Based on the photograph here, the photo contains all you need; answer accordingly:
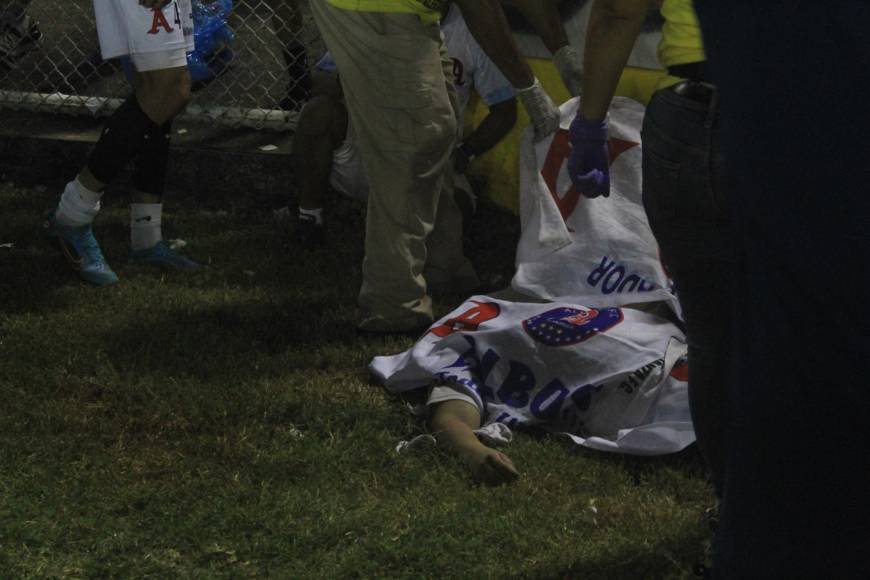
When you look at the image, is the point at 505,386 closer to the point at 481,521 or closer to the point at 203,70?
the point at 481,521

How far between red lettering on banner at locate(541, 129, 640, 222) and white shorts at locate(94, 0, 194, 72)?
1.32 metres

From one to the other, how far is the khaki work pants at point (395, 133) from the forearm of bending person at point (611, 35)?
141 centimetres

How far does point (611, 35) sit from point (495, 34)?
1584 mm

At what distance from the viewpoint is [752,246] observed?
58.7 inches

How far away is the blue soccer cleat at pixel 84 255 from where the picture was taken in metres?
4.55

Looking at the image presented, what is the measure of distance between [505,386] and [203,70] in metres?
2.75

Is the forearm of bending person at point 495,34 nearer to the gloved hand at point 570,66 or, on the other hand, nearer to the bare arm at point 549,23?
the gloved hand at point 570,66

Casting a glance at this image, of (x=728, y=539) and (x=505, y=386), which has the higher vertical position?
(x=728, y=539)

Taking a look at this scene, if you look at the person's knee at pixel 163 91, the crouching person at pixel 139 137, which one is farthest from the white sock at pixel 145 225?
the person's knee at pixel 163 91

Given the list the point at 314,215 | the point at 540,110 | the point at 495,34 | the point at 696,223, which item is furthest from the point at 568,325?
the point at 314,215

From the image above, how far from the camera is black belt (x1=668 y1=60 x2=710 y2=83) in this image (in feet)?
7.91

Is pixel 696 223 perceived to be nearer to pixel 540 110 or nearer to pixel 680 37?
pixel 680 37

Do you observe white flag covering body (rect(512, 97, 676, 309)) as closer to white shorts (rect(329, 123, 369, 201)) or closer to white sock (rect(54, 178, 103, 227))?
white shorts (rect(329, 123, 369, 201))

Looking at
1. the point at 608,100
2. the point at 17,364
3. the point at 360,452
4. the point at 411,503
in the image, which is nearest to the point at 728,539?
the point at 608,100
